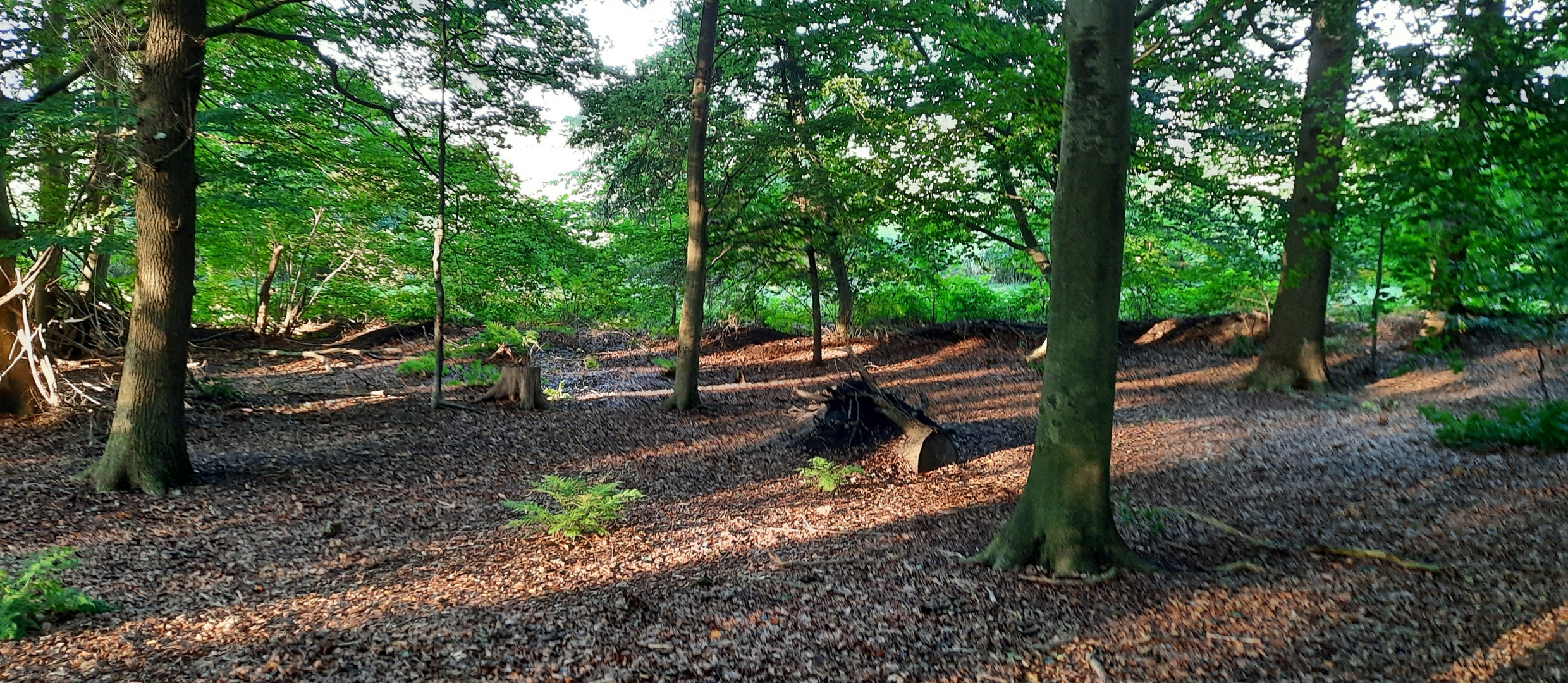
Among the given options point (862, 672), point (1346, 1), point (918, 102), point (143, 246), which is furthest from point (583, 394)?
point (1346, 1)

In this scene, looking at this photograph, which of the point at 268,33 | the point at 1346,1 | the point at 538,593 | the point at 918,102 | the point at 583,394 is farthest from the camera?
the point at 918,102

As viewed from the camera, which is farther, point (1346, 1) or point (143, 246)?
point (143, 246)

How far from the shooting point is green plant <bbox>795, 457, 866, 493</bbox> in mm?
7832

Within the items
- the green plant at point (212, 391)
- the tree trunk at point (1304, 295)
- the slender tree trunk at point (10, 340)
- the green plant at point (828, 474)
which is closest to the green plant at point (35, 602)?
the green plant at point (828, 474)

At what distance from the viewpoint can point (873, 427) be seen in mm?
9422

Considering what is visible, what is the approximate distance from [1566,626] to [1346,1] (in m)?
4.49

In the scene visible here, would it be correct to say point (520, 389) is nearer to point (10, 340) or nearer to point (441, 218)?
point (441, 218)

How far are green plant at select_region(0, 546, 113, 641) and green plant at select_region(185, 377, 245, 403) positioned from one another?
22.7 ft

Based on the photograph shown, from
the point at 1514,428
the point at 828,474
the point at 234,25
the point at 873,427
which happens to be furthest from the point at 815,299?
the point at 1514,428

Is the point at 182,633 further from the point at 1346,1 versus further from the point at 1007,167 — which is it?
the point at 1007,167

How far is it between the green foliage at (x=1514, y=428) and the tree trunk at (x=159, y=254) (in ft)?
39.2

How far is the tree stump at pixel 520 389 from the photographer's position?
40.0ft

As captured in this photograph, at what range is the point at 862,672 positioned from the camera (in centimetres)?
381

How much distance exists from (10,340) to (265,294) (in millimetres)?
8034
